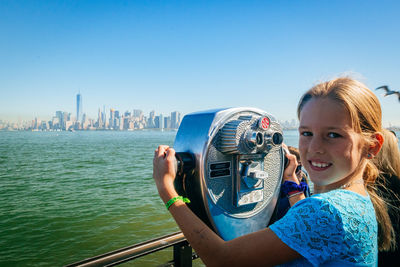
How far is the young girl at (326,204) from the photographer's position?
0.88m

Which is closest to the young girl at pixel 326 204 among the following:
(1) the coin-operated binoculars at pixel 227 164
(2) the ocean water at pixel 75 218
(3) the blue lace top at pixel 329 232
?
(3) the blue lace top at pixel 329 232

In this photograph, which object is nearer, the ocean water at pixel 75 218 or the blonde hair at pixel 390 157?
the blonde hair at pixel 390 157

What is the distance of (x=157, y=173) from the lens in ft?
4.18

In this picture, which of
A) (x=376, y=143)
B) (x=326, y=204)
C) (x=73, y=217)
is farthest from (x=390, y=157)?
(x=73, y=217)

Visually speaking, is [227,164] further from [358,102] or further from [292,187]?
[358,102]

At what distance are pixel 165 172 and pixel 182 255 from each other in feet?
3.26

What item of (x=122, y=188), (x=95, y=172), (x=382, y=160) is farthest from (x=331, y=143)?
(x=95, y=172)

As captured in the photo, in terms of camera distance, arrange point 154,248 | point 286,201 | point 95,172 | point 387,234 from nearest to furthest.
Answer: point 387,234
point 154,248
point 286,201
point 95,172

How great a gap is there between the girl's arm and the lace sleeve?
0.11 ft

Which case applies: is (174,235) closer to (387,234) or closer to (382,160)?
(387,234)

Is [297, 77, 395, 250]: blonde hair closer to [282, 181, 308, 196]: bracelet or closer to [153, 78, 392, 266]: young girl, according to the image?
[153, 78, 392, 266]: young girl

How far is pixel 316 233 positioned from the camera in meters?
0.87

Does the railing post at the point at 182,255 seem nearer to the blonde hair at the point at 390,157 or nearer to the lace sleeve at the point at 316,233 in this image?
the lace sleeve at the point at 316,233

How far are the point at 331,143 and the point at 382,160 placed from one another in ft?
3.94
